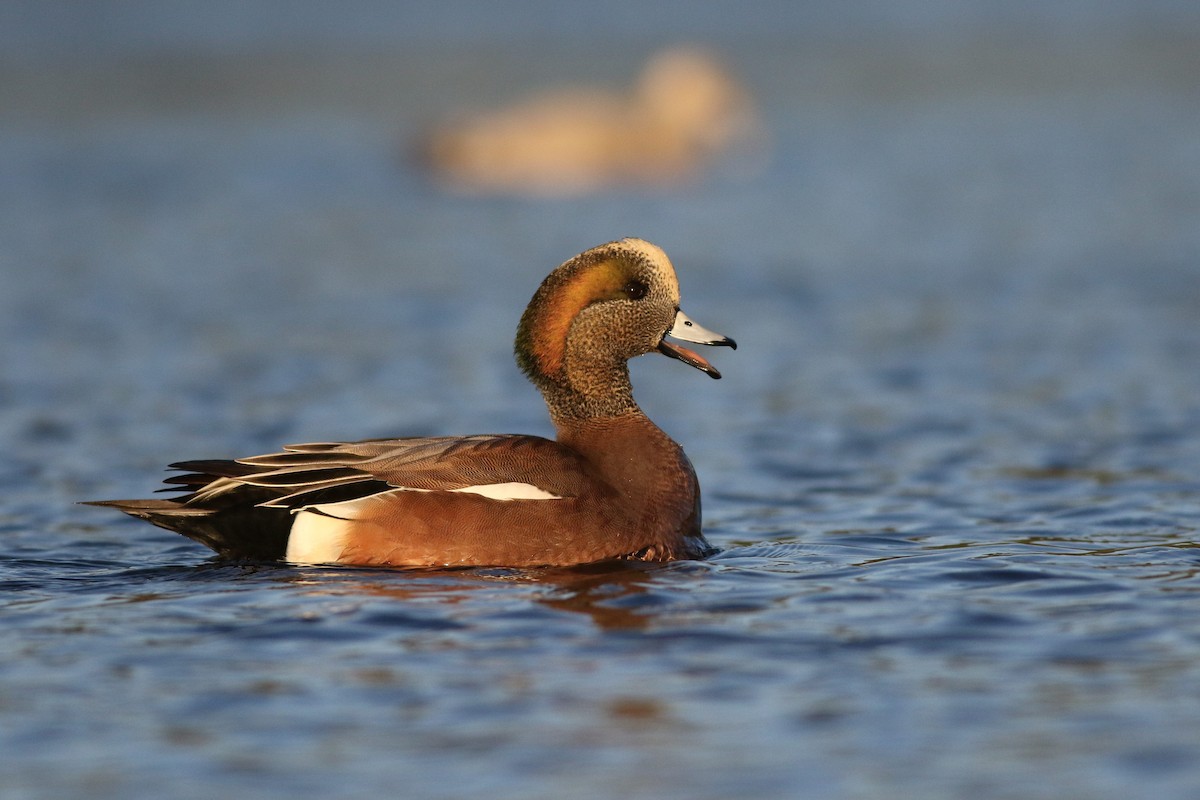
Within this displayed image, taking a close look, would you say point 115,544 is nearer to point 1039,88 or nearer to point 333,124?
point 333,124

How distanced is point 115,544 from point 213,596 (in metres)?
1.47

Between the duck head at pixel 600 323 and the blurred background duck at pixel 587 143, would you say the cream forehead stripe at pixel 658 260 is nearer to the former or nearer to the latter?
the duck head at pixel 600 323

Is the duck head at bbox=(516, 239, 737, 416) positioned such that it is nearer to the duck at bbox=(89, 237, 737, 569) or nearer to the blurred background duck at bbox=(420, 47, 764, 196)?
the duck at bbox=(89, 237, 737, 569)

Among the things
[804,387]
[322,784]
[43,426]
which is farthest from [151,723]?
[804,387]

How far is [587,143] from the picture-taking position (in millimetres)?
21219

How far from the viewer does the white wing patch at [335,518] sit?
22.2 ft

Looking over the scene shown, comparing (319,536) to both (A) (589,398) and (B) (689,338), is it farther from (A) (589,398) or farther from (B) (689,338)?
(B) (689,338)

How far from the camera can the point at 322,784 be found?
447 cm

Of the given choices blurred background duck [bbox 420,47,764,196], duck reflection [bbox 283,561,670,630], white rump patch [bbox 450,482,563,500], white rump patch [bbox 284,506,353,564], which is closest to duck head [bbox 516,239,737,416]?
white rump patch [bbox 450,482,563,500]

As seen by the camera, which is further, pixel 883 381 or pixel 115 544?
pixel 883 381

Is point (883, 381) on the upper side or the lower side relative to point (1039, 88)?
lower

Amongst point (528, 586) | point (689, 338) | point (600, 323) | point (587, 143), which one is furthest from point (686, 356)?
point (587, 143)

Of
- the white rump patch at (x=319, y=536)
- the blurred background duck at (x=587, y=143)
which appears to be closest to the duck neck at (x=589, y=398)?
the white rump patch at (x=319, y=536)

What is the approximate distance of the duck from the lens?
6734mm
